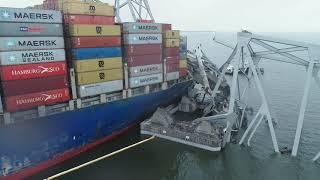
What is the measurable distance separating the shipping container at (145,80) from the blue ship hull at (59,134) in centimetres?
173

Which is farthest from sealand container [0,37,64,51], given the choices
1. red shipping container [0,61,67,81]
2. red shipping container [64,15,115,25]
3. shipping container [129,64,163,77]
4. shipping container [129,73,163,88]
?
shipping container [129,73,163,88]

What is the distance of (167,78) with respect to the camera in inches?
1783

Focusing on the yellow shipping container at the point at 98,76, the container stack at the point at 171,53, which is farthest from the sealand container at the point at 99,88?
the container stack at the point at 171,53

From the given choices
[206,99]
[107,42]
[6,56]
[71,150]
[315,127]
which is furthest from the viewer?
[206,99]

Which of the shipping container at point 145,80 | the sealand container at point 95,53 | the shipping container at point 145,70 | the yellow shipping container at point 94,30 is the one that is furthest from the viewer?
the shipping container at point 145,80

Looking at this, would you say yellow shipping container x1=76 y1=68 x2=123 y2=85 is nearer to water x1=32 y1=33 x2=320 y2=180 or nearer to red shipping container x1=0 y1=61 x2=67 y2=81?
red shipping container x1=0 y1=61 x2=67 y2=81

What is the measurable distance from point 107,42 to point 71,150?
12934 mm

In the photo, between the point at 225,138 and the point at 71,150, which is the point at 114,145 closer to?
the point at 71,150

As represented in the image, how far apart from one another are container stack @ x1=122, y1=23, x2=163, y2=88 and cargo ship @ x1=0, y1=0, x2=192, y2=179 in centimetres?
13

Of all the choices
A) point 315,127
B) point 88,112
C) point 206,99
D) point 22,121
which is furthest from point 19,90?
point 315,127

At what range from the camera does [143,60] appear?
134 ft

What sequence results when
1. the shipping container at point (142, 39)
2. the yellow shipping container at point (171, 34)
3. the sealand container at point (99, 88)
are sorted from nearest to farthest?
the sealand container at point (99, 88), the shipping container at point (142, 39), the yellow shipping container at point (171, 34)

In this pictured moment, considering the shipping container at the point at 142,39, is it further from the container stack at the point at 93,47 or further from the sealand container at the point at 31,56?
the sealand container at the point at 31,56

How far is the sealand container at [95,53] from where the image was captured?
33016 millimetres
